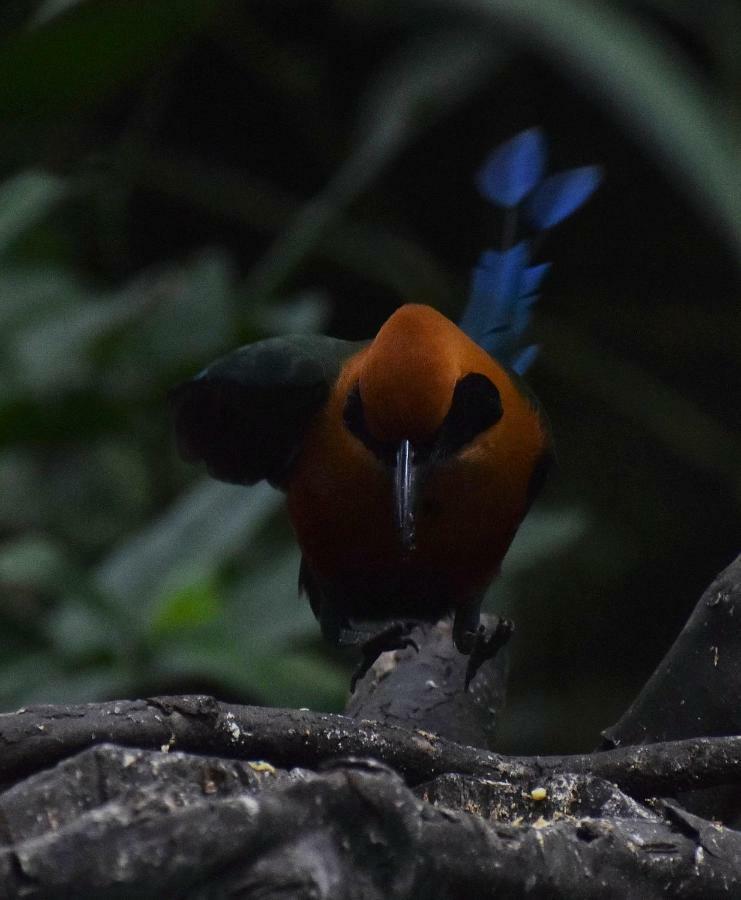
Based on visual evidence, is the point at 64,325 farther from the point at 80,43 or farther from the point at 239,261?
the point at 239,261

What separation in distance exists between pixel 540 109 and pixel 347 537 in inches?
121

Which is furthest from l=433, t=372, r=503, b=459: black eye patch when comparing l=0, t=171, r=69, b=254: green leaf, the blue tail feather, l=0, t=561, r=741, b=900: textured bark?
l=0, t=171, r=69, b=254: green leaf

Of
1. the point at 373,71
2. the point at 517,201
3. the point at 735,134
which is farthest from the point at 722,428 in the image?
the point at 517,201

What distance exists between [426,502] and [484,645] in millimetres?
207

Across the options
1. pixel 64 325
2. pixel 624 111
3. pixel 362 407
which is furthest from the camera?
pixel 624 111

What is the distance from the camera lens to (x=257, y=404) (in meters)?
2.15

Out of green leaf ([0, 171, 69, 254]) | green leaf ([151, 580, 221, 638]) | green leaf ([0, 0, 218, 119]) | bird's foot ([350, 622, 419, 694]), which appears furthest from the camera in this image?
green leaf ([0, 171, 69, 254])

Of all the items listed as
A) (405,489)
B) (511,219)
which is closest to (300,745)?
(405,489)

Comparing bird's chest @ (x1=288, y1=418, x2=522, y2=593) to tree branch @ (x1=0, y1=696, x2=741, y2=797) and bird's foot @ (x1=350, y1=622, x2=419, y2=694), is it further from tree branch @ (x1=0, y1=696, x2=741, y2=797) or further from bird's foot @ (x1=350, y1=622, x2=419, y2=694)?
tree branch @ (x1=0, y1=696, x2=741, y2=797)

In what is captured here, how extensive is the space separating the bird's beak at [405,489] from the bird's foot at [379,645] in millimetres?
226

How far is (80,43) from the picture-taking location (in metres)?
2.72

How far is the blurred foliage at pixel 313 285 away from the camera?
2.89 metres

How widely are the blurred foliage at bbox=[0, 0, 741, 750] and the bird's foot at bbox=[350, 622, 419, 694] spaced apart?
2.32ft

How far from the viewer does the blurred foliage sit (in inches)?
114
